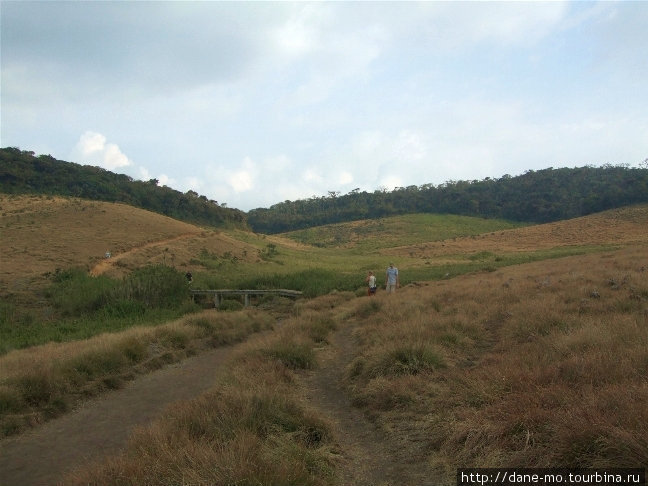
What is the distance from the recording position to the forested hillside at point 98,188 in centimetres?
6029

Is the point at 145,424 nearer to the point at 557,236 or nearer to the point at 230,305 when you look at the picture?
the point at 230,305

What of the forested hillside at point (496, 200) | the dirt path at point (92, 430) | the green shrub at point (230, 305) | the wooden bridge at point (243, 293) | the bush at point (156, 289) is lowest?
the dirt path at point (92, 430)

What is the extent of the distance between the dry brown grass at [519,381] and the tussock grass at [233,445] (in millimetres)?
1209

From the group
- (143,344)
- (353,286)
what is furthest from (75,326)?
(353,286)

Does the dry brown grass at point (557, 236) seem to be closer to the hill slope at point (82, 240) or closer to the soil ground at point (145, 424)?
the hill slope at point (82, 240)

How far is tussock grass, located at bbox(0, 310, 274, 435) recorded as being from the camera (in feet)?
32.0

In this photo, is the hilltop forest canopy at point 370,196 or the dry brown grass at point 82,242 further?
the hilltop forest canopy at point 370,196

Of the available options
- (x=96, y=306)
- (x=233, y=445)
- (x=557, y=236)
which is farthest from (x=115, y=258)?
(x=557, y=236)

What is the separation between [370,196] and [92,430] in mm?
132960

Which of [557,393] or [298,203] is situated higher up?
[298,203]

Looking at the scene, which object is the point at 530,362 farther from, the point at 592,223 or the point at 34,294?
the point at 592,223

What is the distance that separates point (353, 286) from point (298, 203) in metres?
120

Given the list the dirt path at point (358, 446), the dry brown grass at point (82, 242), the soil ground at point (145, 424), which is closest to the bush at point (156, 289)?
the dry brown grass at point (82, 242)

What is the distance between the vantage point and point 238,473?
4.68 meters
